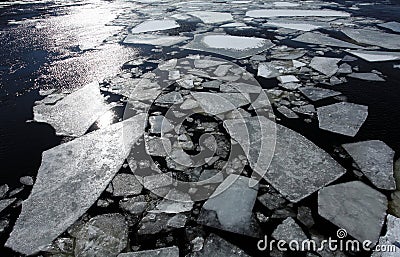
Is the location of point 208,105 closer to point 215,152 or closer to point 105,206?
point 215,152

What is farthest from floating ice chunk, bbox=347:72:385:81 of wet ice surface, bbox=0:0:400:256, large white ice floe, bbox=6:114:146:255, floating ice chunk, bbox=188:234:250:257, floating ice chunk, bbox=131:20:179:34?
floating ice chunk, bbox=131:20:179:34

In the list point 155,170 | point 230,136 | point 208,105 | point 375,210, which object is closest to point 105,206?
point 155,170

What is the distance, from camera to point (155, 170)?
147cm

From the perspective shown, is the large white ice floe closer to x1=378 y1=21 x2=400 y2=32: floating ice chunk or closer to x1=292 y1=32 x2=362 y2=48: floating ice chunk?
x1=292 y1=32 x2=362 y2=48: floating ice chunk

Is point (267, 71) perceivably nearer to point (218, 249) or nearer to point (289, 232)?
point (289, 232)

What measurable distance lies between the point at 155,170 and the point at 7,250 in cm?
72

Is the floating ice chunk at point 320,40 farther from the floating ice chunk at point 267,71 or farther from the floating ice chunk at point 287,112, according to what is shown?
the floating ice chunk at point 287,112

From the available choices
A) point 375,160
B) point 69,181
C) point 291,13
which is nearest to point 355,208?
point 375,160

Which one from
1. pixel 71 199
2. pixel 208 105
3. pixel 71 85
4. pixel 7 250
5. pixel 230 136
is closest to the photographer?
pixel 7 250

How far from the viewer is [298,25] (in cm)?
437

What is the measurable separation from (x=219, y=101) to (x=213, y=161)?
713mm

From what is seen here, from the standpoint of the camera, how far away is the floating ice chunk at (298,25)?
4208 mm

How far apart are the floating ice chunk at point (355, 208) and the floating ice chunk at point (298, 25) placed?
3.50 meters

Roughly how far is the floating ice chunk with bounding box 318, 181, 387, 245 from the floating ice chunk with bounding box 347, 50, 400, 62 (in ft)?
7.08
